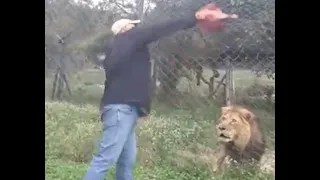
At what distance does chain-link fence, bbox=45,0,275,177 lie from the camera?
2.72 metres

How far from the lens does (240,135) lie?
274cm

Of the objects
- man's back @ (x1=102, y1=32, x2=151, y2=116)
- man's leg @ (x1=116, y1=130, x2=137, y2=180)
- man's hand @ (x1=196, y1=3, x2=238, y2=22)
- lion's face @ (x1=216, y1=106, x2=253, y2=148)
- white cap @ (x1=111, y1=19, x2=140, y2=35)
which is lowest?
man's leg @ (x1=116, y1=130, x2=137, y2=180)

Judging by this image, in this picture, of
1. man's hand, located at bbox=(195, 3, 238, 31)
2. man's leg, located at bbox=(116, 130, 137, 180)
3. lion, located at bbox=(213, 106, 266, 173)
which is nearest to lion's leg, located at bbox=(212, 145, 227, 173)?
lion, located at bbox=(213, 106, 266, 173)

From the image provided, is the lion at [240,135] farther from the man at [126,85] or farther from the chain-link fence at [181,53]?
the man at [126,85]

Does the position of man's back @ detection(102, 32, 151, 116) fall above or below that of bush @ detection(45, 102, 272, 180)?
above

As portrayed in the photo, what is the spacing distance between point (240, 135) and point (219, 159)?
6.9 inches

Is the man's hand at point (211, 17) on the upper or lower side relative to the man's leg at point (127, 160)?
upper

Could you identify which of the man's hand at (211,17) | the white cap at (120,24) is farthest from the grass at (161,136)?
the man's hand at (211,17)

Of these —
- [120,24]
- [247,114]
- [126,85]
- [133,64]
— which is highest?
[120,24]

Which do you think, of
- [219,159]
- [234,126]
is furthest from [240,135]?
[219,159]

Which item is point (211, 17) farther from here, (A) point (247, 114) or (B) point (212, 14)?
(A) point (247, 114)

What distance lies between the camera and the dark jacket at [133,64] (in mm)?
2727

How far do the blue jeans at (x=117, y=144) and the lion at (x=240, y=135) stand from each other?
1.55 ft

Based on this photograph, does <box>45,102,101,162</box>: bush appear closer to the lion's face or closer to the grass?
the grass
